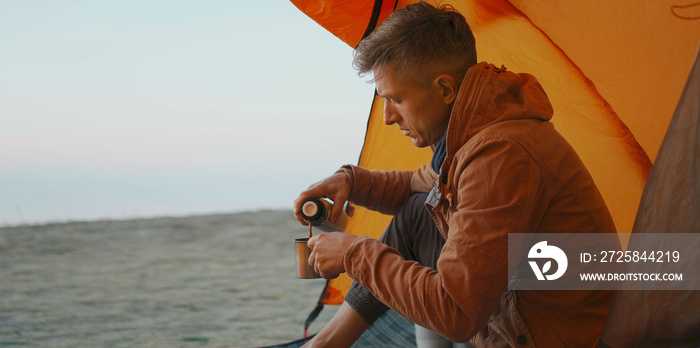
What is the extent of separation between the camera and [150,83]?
4934mm

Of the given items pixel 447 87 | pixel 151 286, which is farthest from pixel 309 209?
pixel 151 286

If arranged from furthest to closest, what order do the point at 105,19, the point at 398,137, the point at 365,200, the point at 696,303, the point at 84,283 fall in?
the point at 105,19
the point at 84,283
the point at 398,137
the point at 365,200
the point at 696,303

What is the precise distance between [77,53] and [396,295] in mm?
4538

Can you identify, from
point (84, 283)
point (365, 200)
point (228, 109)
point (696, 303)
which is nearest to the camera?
point (696, 303)

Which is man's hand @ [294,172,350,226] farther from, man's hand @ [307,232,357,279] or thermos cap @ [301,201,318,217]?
man's hand @ [307,232,357,279]

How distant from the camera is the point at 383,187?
1.47 m

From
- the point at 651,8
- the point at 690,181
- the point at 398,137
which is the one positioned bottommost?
the point at 690,181

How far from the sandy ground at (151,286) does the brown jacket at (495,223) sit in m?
1.13

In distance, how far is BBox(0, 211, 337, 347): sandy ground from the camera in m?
2.00

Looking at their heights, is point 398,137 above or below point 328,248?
above

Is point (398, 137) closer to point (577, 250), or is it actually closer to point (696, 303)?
point (577, 250)

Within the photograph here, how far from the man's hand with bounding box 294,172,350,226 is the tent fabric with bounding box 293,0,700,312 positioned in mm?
531

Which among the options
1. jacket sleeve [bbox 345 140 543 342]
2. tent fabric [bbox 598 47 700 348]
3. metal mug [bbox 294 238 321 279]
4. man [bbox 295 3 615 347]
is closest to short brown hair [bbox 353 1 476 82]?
man [bbox 295 3 615 347]

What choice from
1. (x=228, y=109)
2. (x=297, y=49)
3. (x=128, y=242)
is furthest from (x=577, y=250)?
(x=228, y=109)
